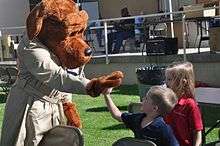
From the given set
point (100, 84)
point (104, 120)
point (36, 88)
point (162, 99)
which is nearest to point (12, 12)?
point (104, 120)

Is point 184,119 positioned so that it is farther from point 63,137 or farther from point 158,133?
point 63,137

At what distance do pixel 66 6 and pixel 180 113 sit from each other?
1209 mm

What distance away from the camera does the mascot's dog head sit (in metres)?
3.81

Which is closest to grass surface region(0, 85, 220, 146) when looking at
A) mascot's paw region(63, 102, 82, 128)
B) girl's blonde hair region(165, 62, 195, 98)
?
girl's blonde hair region(165, 62, 195, 98)

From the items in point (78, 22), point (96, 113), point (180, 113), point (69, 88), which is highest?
point (78, 22)

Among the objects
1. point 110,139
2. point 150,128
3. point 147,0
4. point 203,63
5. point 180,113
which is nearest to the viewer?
point 150,128

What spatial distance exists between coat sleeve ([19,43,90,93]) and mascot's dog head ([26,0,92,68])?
0.14m

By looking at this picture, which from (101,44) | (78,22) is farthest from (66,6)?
(101,44)

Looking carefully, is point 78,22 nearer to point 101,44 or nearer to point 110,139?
point 110,139

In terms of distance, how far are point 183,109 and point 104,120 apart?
158 inches

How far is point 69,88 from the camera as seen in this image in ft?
11.0

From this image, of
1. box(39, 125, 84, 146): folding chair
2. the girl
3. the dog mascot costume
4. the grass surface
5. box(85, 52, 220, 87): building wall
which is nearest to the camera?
box(39, 125, 84, 146): folding chair

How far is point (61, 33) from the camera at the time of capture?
385cm

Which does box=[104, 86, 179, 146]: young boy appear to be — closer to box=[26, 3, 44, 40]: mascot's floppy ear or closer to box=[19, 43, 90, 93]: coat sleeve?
box=[19, 43, 90, 93]: coat sleeve
